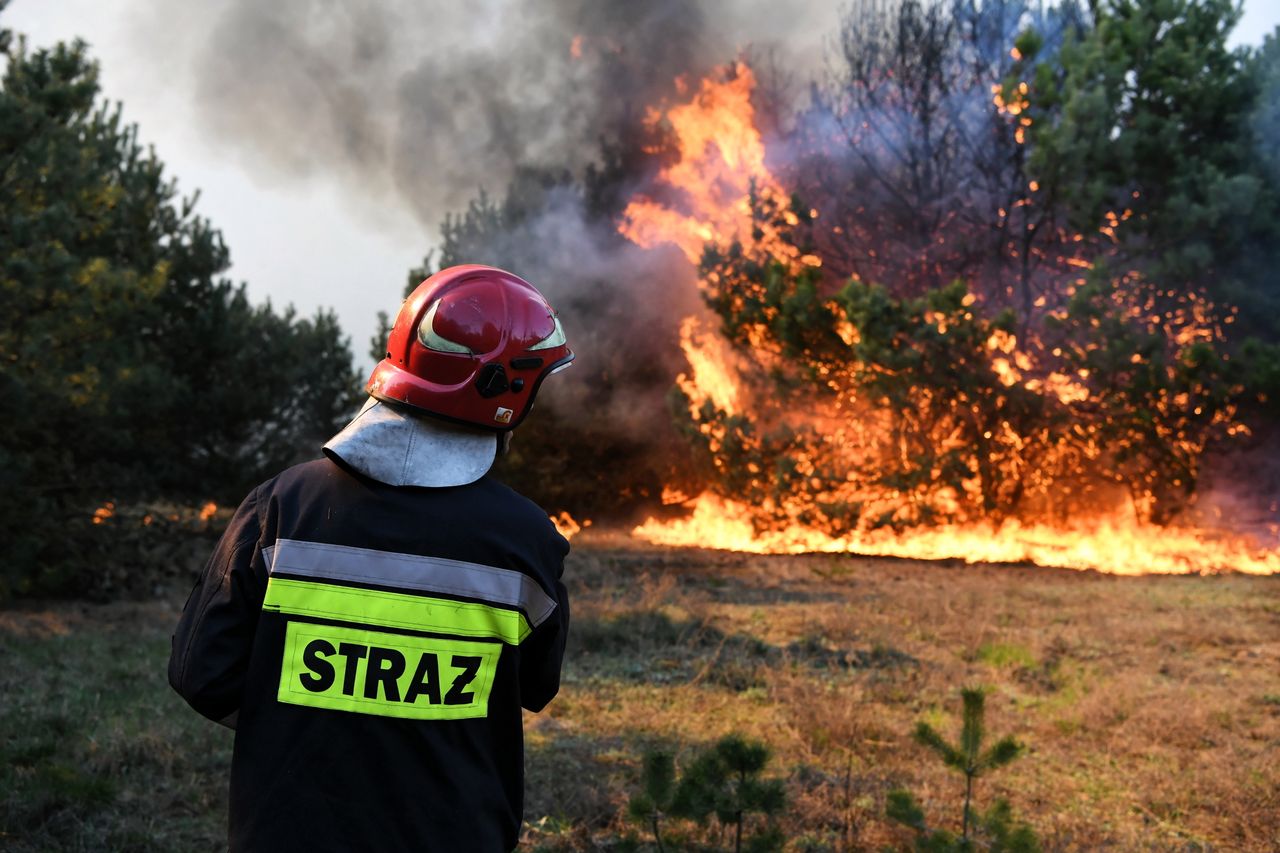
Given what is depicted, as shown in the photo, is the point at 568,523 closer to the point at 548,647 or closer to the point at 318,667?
the point at 548,647

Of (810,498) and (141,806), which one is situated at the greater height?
(810,498)

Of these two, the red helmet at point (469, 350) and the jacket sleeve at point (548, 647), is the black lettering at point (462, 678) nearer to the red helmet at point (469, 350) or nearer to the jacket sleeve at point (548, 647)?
the jacket sleeve at point (548, 647)

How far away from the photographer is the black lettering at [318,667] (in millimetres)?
1997

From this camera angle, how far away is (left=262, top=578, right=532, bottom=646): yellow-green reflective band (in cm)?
201

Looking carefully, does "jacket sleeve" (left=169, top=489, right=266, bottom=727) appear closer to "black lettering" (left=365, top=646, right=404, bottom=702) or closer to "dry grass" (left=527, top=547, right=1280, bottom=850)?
"black lettering" (left=365, top=646, right=404, bottom=702)

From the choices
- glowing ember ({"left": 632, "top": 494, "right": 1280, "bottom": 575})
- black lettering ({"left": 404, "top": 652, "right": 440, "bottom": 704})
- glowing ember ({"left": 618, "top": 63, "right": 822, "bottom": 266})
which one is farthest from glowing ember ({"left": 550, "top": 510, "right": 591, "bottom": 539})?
black lettering ({"left": 404, "top": 652, "right": 440, "bottom": 704})

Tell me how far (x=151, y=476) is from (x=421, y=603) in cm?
1237

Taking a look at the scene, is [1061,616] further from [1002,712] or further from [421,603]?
[421,603]

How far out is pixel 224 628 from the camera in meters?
2.07

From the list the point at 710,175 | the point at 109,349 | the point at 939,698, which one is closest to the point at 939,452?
the point at 710,175

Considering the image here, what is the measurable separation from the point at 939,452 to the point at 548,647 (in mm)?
13766

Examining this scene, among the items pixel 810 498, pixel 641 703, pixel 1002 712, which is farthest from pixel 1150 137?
pixel 641 703

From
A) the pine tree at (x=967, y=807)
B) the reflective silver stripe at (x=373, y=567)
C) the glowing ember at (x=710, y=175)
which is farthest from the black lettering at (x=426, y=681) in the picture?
the glowing ember at (x=710, y=175)

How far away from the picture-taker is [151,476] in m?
13.1
